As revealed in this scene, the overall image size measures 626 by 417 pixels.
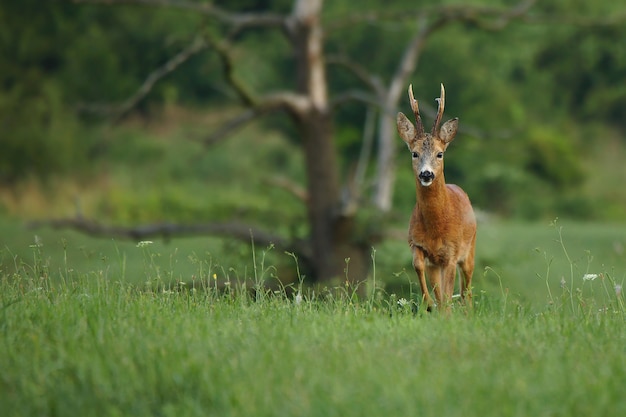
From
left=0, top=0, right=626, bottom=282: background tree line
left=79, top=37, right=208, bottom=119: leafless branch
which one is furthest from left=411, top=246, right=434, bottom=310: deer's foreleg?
left=0, top=0, right=626, bottom=282: background tree line

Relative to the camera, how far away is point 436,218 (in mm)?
7004

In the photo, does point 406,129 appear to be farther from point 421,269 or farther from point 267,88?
point 267,88

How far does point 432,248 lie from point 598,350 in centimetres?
122

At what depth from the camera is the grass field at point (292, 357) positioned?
525cm

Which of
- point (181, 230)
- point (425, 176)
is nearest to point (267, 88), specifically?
point (181, 230)

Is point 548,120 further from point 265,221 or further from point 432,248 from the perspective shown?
point 432,248

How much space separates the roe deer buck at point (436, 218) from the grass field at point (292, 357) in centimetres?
26

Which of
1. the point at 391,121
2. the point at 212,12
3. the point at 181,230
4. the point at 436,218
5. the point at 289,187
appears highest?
the point at 212,12

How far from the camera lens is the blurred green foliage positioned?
97.2 feet

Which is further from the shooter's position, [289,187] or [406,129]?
[289,187]

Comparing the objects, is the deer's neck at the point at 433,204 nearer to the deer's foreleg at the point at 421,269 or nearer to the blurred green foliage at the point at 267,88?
the deer's foreleg at the point at 421,269

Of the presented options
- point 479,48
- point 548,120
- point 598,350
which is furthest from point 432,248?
point 548,120

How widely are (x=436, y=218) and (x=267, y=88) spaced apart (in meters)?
27.5

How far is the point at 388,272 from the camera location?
52.6 ft
